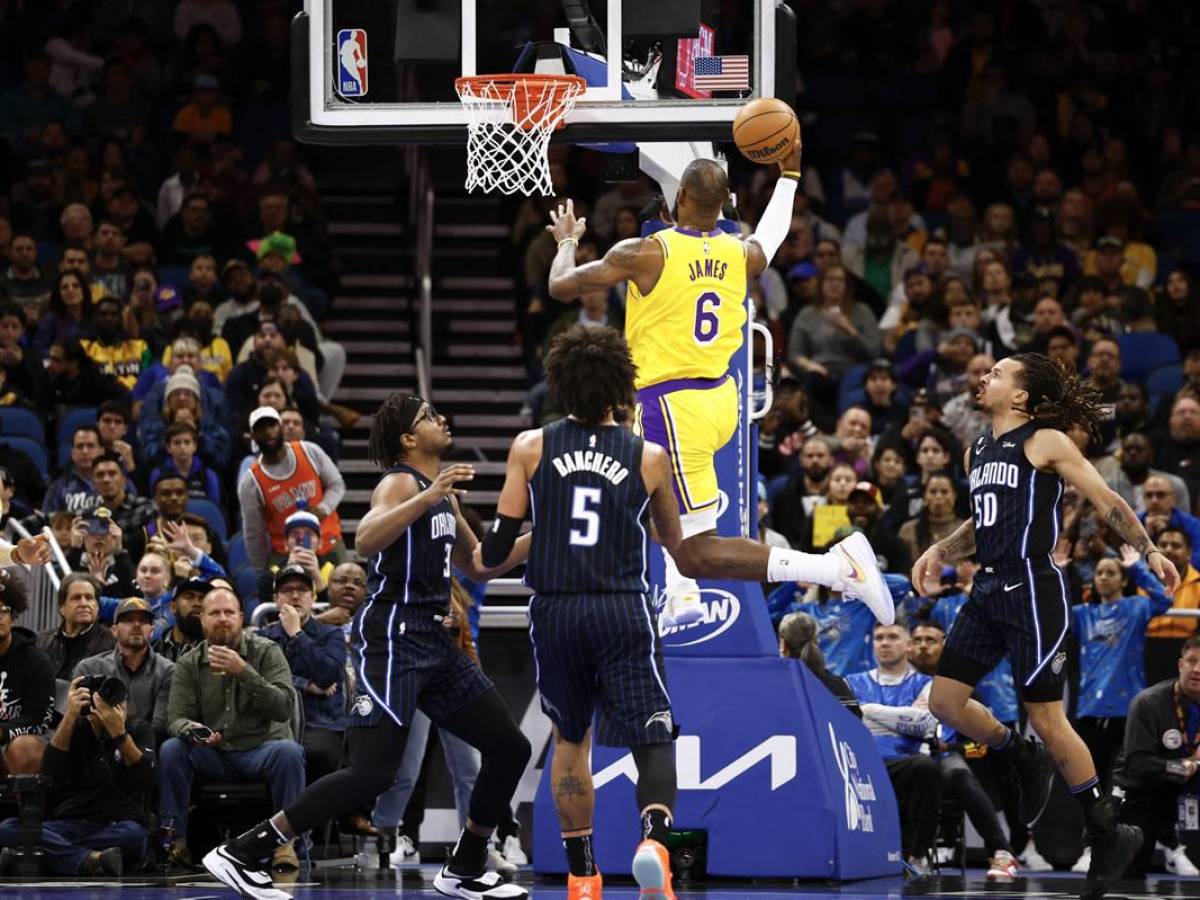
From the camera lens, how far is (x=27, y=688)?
12375mm

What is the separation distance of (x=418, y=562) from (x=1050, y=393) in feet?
9.73

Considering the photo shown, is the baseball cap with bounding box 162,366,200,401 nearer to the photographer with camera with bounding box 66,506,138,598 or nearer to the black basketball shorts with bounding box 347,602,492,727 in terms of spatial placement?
the photographer with camera with bounding box 66,506,138,598

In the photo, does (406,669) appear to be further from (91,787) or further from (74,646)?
(74,646)

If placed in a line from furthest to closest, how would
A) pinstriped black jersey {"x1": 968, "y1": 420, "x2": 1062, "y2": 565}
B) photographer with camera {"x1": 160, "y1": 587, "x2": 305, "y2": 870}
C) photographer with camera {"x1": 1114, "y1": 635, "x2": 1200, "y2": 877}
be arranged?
photographer with camera {"x1": 1114, "y1": 635, "x2": 1200, "y2": 877}
photographer with camera {"x1": 160, "y1": 587, "x2": 305, "y2": 870}
pinstriped black jersey {"x1": 968, "y1": 420, "x2": 1062, "y2": 565}

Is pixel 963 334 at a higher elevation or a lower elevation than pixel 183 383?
higher

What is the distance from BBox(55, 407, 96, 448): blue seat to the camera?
16188 millimetres

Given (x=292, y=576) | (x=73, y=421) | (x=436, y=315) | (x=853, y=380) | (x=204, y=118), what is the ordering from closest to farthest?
1. (x=292, y=576)
2. (x=73, y=421)
3. (x=853, y=380)
4. (x=436, y=315)
5. (x=204, y=118)

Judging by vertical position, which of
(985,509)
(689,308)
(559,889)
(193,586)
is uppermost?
(689,308)

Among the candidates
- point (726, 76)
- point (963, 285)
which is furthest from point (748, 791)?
point (963, 285)

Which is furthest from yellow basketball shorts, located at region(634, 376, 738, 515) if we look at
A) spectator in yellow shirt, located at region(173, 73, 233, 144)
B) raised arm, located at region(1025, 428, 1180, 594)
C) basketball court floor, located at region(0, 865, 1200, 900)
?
spectator in yellow shirt, located at region(173, 73, 233, 144)

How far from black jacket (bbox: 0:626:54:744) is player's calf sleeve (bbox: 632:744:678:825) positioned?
5326 millimetres

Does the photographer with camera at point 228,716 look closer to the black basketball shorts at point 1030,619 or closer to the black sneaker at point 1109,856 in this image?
the black basketball shorts at point 1030,619

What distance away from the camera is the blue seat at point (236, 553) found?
1509 cm

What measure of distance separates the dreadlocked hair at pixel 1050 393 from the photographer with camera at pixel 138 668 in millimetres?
5366
